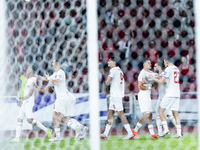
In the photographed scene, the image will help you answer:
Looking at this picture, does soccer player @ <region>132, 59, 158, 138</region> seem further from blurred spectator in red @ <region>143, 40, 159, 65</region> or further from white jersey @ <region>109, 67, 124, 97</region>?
blurred spectator in red @ <region>143, 40, 159, 65</region>

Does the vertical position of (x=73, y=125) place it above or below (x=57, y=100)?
below

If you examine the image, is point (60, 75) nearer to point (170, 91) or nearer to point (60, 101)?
point (60, 101)

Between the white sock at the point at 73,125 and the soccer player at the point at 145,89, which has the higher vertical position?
the soccer player at the point at 145,89

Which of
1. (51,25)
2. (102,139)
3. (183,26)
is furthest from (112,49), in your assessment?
(102,139)

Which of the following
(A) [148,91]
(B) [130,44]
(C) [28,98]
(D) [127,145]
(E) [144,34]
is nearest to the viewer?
(D) [127,145]

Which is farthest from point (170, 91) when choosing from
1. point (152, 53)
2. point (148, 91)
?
point (152, 53)

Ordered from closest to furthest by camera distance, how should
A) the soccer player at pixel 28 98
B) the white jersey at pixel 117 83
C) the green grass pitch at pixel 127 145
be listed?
the green grass pitch at pixel 127 145 < the soccer player at pixel 28 98 < the white jersey at pixel 117 83

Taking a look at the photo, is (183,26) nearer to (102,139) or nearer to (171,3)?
(171,3)

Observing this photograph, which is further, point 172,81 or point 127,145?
point 172,81

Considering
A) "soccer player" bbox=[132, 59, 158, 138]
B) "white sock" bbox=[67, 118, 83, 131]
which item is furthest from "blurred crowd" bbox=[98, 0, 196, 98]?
"white sock" bbox=[67, 118, 83, 131]

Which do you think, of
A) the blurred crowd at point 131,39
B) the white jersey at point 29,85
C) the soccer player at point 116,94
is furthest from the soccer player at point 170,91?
the white jersey at point 29,85

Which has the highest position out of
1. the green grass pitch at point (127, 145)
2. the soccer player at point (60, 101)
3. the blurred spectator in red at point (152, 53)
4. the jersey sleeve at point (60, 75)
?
the blurred spectator in red at point (152, 53)

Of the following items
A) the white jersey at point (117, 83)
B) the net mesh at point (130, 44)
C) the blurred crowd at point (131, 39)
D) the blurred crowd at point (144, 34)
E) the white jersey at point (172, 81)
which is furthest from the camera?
the blurred crowd at point (144, 34)

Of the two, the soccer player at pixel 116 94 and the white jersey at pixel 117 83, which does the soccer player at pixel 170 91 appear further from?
the white jersey at pixel 117 83
